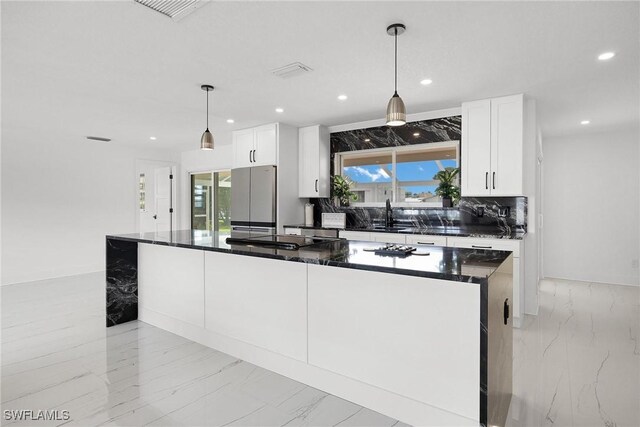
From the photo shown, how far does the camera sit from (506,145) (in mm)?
3885

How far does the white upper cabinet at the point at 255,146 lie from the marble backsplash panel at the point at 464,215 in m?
1.42

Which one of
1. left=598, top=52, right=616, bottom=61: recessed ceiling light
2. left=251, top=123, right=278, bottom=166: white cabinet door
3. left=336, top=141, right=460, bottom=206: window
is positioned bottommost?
left=336, top=141, right=460, bottom=206: window

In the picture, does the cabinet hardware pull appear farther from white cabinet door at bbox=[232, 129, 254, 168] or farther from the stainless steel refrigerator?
white cabinet door at bbox=[232, 129, 254, 168]

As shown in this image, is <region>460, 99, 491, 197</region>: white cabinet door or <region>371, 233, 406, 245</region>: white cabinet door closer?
<region>460, 99, 491, 197</region>: white cabinet door

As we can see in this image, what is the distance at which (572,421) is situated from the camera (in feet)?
6.53

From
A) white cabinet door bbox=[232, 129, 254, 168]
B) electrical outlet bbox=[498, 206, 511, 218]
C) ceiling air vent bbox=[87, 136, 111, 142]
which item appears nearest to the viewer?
electrical outlet bbox=[498, 206, 511, 218]

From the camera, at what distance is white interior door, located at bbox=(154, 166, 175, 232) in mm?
7652

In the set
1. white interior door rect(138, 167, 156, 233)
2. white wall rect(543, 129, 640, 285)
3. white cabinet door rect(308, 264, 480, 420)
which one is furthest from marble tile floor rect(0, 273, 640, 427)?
white interior door rect(138, 167, 156, 233)

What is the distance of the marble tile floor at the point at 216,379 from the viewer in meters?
2.02

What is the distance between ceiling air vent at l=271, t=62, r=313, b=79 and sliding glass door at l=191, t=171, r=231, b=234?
4.29 metres

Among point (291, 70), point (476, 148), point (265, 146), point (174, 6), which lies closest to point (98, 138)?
point (265, 146)

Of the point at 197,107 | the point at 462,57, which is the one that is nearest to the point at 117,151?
the point at 197,107

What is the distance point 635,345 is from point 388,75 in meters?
3.14

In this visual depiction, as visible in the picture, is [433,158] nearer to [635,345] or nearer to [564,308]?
[564,308]
